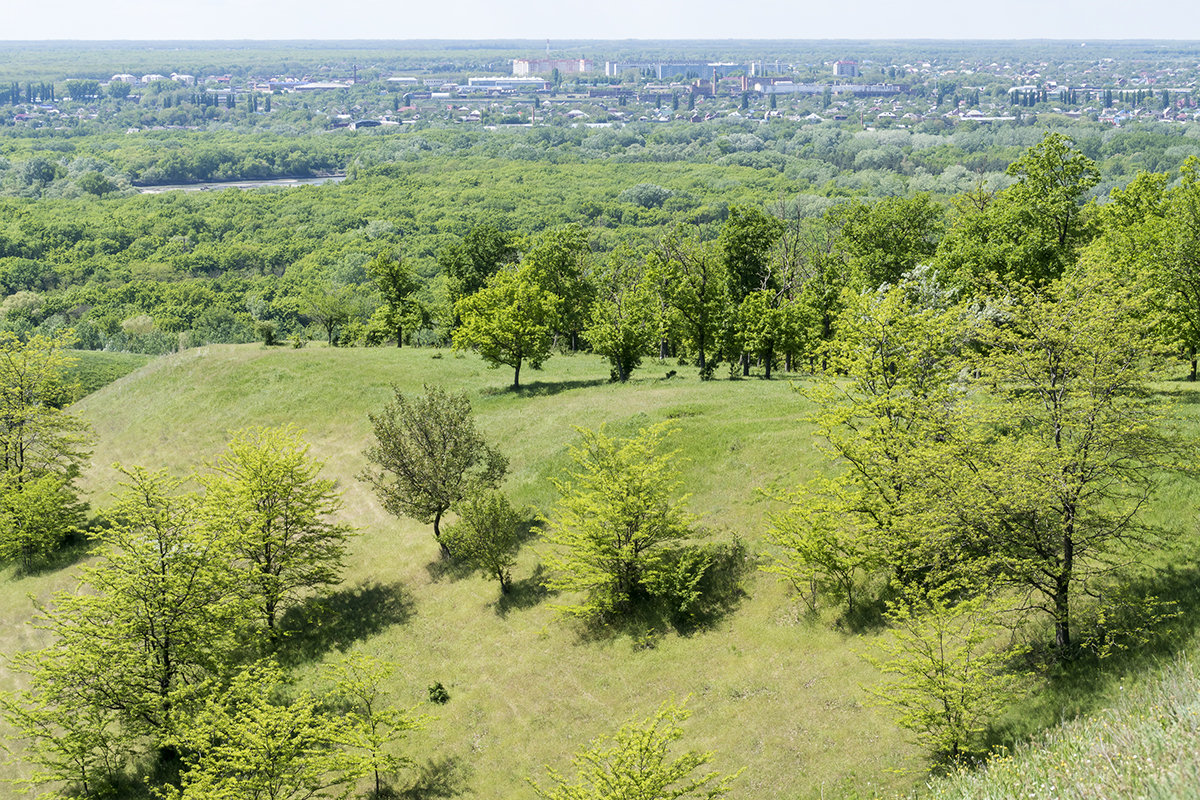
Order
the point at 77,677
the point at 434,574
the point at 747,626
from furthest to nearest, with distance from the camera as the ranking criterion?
the point at 434,574
the point at 747,626
the point at 77,677

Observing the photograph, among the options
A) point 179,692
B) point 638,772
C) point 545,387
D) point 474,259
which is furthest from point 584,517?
point 474,259

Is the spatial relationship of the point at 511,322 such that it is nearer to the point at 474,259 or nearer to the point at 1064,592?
the point at 474,259

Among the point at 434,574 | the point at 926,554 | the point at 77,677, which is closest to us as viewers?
the point at 926,554

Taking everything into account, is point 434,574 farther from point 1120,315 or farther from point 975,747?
point 1120,315

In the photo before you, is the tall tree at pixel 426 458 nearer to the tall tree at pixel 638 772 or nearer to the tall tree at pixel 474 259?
the tall tree at pixel 638 772

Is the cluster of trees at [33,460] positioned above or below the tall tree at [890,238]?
below

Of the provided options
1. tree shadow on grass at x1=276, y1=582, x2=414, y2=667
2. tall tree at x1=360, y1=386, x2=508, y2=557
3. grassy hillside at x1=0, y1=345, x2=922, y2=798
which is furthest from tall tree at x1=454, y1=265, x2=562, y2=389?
tree shadow on grass at x1=276, y1=582, x2=414, y2=667

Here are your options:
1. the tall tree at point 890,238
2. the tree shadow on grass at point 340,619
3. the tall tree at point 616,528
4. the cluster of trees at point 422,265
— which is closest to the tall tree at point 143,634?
the tree shadow on grass at point 340,619

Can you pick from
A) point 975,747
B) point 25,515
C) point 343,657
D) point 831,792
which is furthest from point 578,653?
point 25,515
